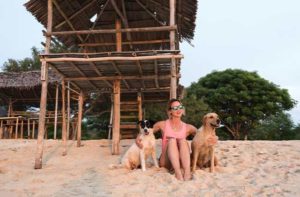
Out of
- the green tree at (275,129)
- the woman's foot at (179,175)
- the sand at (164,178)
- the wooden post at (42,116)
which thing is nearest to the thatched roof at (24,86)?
the wooden post at (42,116)

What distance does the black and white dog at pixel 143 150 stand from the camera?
7211 mm

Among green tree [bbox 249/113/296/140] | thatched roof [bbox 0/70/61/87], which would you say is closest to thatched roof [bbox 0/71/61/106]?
thatched roof [bbox 0/70/61/87]

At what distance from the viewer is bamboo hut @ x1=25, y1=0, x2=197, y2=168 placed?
9078 millimetres

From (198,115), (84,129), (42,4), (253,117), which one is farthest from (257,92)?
(42,4)

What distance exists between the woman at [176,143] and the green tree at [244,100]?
1937 centimetres

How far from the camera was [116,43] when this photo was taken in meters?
11.9

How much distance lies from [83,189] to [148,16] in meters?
7.48

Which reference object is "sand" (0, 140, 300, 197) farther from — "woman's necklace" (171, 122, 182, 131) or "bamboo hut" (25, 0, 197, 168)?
"bamboo hut" (25, 0, 197, 168)

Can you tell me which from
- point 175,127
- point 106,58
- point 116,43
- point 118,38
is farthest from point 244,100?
point 175,127

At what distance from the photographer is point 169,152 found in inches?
265

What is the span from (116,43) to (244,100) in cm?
1717

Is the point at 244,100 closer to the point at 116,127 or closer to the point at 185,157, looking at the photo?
the point at 116,127

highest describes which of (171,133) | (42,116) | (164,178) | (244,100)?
(244,100)

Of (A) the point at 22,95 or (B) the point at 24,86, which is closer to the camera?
(B) the point at 24,86
